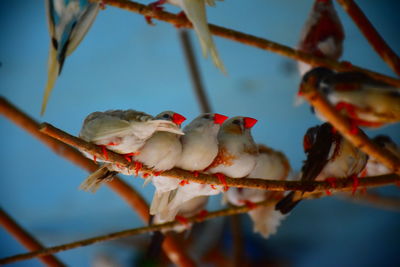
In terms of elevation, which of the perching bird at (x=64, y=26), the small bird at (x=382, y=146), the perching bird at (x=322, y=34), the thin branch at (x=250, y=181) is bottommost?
the thin branch at (x=250, y=181)

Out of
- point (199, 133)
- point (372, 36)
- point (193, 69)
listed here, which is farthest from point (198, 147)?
point (193, 69)

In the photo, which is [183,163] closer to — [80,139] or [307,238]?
[80,139]

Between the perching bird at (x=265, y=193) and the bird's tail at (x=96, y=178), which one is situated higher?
the perching bird at (x=265, y=193)

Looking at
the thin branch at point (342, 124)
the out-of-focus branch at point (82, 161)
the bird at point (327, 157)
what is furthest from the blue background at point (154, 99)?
the thin branch at point (342, 124)

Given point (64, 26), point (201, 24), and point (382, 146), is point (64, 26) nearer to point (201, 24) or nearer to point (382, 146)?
point (201, 24)

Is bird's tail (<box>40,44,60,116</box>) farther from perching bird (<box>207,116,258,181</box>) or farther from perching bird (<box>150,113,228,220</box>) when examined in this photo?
perching bird (<box>207,116,258,181</box>)

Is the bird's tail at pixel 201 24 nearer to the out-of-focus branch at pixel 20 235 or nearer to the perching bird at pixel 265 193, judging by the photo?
the perching bird at pixel 265 193

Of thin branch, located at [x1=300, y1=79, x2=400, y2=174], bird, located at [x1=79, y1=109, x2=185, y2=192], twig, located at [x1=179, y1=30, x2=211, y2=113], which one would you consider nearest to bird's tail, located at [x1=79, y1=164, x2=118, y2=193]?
bird, located at [x1=79, y1=109, x2=185, y2=192]

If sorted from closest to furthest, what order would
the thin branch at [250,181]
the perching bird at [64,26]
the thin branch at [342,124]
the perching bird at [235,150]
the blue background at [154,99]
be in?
the thin branch at [342,124] < the thin branch at [250,181] < the perching bird at [64,26] < the perching bird at [235,150] < the blue background at [154,99]
